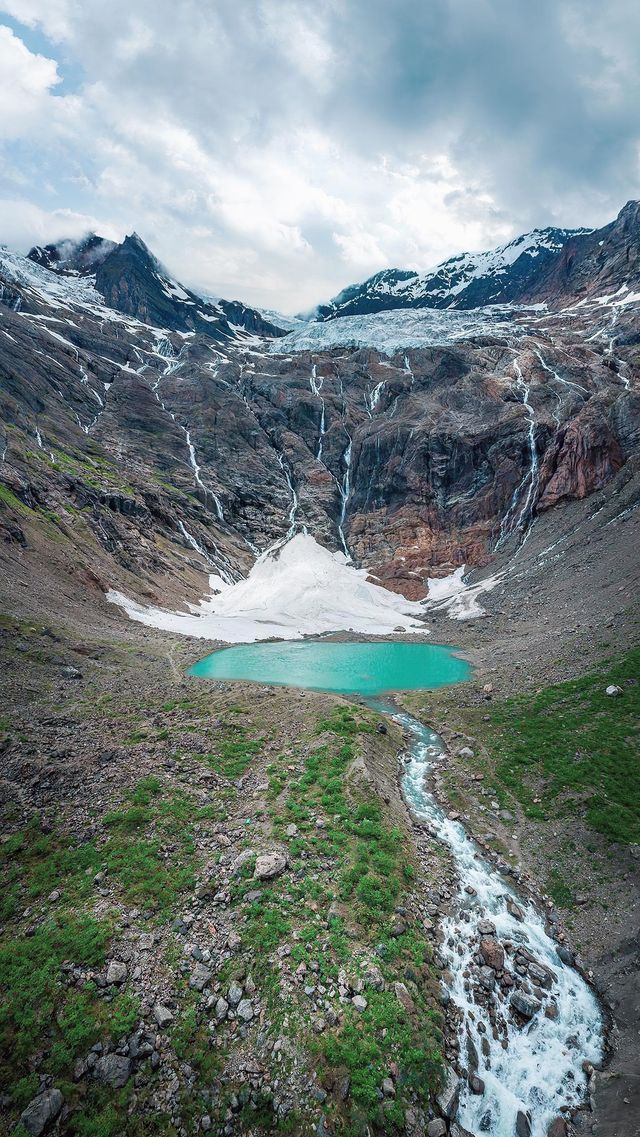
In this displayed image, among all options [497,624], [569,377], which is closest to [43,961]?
[497,624]

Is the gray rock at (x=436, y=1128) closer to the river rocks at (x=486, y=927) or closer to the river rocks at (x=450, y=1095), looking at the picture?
the river rocks at (x=450, y=1095)

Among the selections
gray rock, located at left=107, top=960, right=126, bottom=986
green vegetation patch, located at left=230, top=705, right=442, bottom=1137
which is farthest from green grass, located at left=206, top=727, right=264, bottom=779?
gray rock, located at left=107, top=960, right=126, bottom=986

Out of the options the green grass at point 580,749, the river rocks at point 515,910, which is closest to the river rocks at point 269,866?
the river rocks at point 515,910

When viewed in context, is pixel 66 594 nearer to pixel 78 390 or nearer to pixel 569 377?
pixel 78 390

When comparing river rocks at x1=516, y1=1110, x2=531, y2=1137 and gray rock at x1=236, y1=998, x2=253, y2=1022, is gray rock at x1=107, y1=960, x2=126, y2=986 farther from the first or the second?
river rocks at x1=516, y1=1110, x2=531, y2=1137

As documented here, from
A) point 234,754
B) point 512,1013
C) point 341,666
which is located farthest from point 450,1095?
point 341,666

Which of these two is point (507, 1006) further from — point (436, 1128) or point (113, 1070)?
point (113, 1070)
